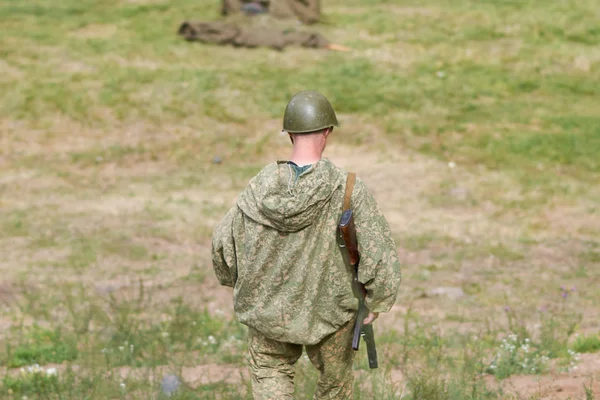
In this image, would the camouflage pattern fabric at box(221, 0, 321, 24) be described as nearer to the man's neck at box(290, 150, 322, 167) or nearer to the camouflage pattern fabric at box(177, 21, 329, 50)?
the camouflage pattern fabric at box(177, 21, 329, 50)

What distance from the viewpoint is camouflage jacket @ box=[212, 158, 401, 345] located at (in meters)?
3.70

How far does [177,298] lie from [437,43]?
999 cm

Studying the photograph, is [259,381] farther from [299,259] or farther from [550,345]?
[550,345]

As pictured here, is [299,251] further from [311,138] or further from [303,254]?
[311,138]

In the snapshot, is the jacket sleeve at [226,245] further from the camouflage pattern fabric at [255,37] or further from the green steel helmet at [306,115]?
the camouflage pattern fabric at [255,37]

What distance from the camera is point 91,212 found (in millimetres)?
10555

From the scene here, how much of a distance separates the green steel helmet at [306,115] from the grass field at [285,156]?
179 centimetres

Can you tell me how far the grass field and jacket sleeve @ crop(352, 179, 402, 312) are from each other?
46.7 inches

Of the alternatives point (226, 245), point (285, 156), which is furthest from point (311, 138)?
point (285, 156)

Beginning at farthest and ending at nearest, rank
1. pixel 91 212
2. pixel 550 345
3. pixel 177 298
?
pixel 91 212 < pixel 177 298 < pixel 550 345

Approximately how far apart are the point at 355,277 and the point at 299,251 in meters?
0.31

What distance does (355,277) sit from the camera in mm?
3885

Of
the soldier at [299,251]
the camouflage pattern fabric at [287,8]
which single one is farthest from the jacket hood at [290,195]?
the camouflage pattern fabric at [287,8]

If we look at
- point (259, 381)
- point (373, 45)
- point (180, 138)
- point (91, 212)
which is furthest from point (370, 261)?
point (373, 45)
